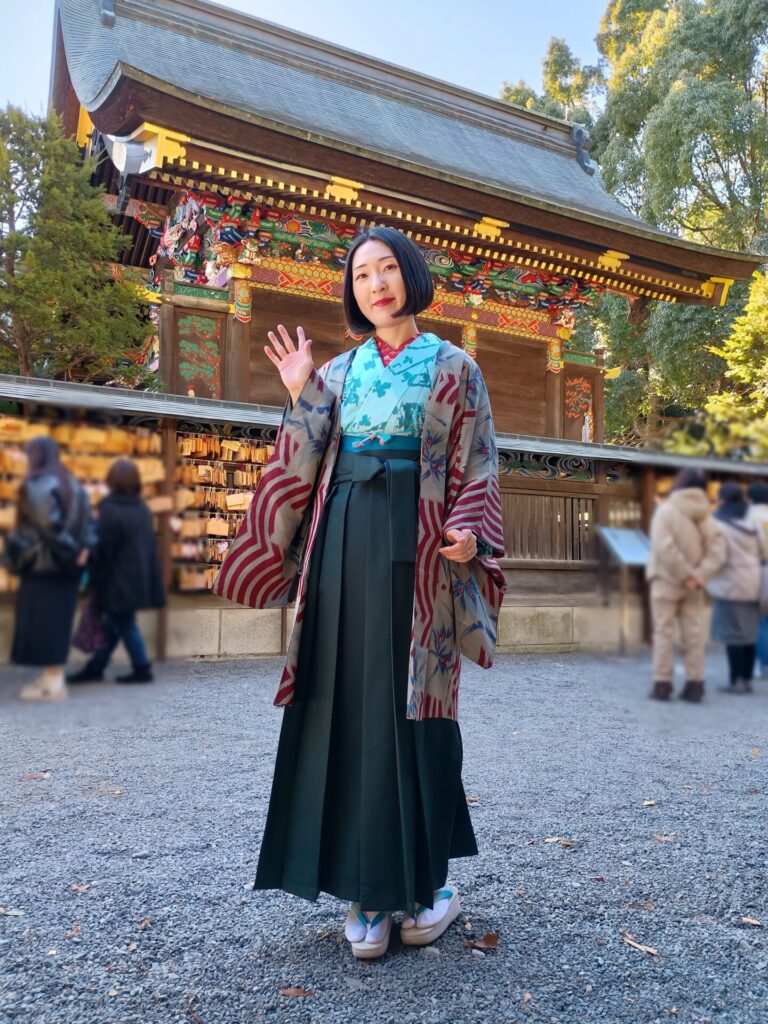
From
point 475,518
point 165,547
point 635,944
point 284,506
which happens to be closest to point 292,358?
point 284,506

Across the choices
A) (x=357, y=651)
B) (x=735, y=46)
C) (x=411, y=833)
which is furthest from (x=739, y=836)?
(x=735, y=46)

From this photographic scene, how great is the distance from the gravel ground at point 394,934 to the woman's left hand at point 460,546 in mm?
428

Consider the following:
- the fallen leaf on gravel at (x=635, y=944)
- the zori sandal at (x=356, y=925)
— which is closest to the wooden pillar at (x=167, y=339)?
the zori sandal at (x=356, y=925)

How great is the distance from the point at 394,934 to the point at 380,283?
1.68m

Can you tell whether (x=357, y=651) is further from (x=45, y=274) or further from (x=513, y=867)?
(x=45, y=274)

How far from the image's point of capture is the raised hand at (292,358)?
1.47 meters

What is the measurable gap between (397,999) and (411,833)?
343mm

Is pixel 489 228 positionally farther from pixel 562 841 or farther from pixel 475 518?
pixel 475 518

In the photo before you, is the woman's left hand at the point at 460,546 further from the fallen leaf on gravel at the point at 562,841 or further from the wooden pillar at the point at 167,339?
the wooden pillar at the point at 167,339

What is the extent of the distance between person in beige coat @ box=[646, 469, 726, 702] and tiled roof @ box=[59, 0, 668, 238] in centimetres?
649

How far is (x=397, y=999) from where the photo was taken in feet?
5.40

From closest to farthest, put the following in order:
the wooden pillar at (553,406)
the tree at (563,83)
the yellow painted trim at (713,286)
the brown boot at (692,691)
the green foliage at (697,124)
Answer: the brown boot at (692,691) < the yellow painted trim at (713,286) < the wooden pillar at (553,406) < the green foliage at (697,124) < the tree at (563,83)

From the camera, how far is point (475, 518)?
1.62 meters

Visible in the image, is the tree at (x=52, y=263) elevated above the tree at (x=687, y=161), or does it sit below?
below
